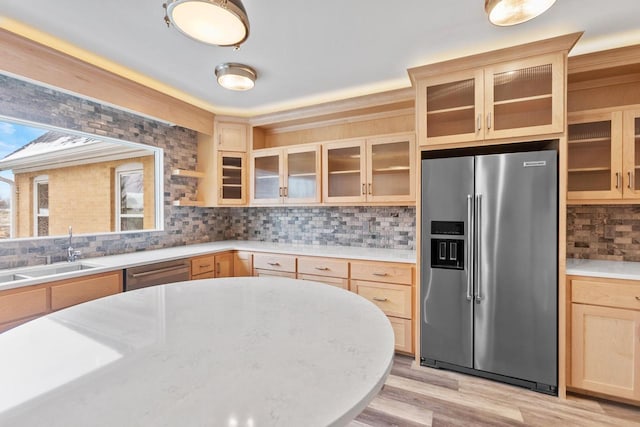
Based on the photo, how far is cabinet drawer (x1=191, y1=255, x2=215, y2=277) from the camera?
2.85 m

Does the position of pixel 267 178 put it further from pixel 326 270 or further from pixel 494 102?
pixel 494 102

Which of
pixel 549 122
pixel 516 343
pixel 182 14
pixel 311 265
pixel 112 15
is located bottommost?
pixel 516 343

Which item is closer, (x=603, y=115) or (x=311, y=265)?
(x=603, y=115)

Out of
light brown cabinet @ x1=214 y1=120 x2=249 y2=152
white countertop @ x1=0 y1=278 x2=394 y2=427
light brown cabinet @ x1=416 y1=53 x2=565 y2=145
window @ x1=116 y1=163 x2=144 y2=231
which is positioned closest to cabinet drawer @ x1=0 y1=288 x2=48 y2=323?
white countertop @ x1=0 y1=278 x2=394 y2=427

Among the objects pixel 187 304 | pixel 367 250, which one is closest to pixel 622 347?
pixel 367 250

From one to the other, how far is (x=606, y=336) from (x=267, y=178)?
126 inches

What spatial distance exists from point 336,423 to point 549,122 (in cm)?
247

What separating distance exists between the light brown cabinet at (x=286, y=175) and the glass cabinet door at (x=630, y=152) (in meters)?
2.42

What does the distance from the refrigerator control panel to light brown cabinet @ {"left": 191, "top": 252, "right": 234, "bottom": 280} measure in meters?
2.10

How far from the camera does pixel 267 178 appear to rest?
3.48 meters

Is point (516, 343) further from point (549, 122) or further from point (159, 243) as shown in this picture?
point (159, 243)

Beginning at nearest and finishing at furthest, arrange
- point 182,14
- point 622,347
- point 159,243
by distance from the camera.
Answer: point 182,14 < point 622,347 < point 159,243

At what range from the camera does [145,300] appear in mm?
1201

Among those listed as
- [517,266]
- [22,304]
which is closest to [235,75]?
[22,304]
